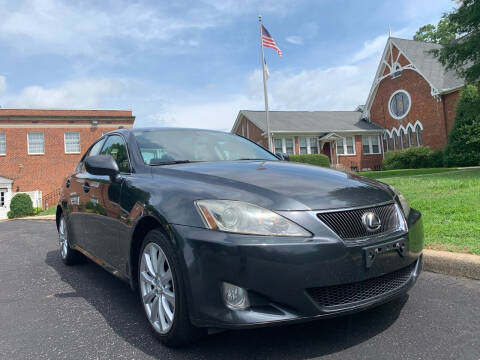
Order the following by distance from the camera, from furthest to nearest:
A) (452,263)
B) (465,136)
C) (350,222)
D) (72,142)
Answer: (72,142) → (465,136) → (452,263) → (350,222)

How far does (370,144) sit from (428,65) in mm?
7116

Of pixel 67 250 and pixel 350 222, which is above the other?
pixel 350 222

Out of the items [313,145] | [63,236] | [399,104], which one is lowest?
[63,236]

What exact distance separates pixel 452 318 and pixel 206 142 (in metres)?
2.58

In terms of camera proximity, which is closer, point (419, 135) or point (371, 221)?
point (371, 221)

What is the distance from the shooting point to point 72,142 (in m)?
30.0

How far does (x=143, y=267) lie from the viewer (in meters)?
2.76

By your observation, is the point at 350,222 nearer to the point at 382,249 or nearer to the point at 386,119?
the point at 382,249

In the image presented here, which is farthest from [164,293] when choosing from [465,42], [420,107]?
[420,107]

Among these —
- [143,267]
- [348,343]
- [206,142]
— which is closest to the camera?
[348,343]

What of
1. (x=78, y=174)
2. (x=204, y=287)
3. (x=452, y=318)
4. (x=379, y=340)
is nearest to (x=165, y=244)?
(x=204, y=287)

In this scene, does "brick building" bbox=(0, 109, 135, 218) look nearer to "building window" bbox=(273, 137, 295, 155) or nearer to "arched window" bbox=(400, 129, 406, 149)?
"building window" bbox=(273, 137, 295, 155)

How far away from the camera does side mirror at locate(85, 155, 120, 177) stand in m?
3.27

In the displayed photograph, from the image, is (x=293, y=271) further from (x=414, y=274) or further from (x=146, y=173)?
(x=146, y=173)
